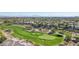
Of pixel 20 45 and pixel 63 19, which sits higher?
pixel 63 19
